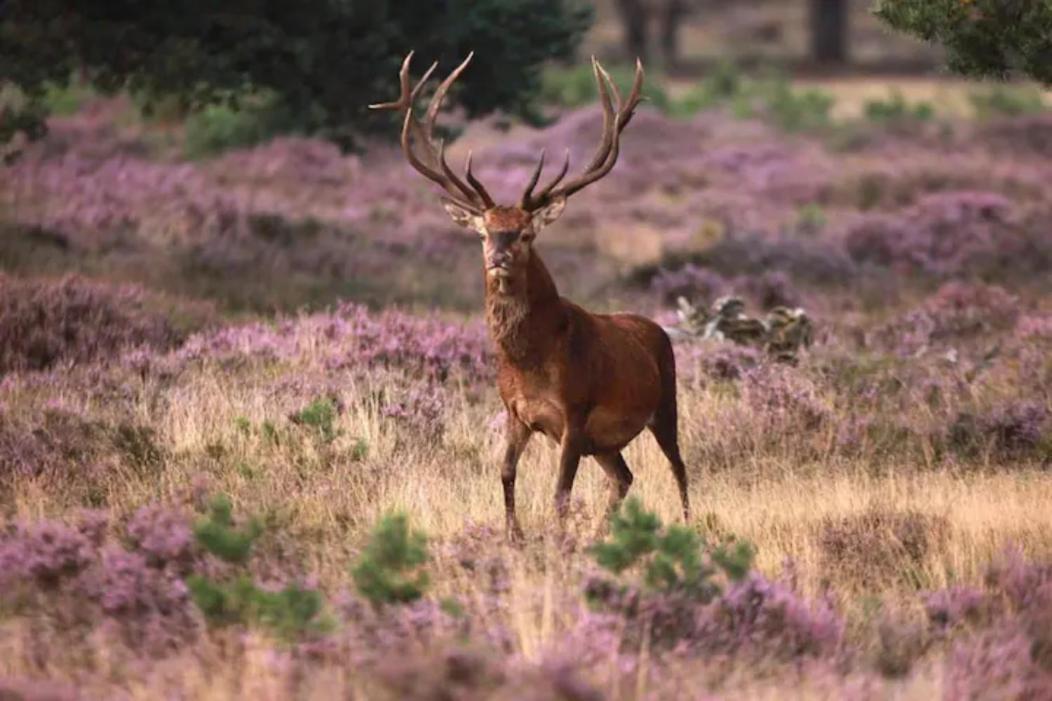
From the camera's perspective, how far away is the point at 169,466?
404 inches

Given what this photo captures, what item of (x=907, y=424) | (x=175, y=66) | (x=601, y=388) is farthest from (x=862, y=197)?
(x=601, y=388)

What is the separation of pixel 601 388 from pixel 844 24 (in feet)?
190

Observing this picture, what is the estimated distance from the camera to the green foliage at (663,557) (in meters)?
7.27

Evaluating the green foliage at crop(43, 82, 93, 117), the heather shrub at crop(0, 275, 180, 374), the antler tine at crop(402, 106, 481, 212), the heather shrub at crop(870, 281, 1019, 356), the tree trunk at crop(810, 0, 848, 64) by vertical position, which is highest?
the antler tine at crop(402, 106, 481, 212)

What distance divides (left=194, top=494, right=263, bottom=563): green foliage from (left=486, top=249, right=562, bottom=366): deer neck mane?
2004mm

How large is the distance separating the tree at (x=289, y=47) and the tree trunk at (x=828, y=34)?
145ft

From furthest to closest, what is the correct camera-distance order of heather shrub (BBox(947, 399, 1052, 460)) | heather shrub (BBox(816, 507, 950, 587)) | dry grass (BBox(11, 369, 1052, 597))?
1. heather shrub (BBox(947, 399, 1052, 460))
2. dry grass (BBox(11, 369, 1052, 597))
3. heather shrub (BBox(816, 507, 950, 587))

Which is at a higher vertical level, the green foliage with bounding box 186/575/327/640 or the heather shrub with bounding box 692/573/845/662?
the green foliage with bounding box 186/575/327/640

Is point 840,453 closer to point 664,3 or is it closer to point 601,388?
point 601,388

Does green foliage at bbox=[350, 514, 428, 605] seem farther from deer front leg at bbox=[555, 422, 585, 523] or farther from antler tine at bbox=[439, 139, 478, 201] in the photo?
antler tine at bbox=[439, 139, 478, 201]

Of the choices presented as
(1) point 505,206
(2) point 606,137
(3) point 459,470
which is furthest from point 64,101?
(1) point 505,206

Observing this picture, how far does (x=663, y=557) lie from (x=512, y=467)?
1965mm

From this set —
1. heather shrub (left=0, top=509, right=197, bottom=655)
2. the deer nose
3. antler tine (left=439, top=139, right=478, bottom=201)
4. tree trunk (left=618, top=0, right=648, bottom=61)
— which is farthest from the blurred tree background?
tree trunk (left=618, top=0, right=648, bottom=61)

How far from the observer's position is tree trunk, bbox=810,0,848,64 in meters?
64.2
